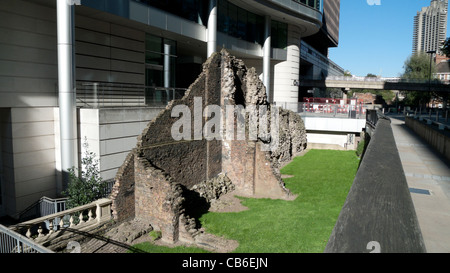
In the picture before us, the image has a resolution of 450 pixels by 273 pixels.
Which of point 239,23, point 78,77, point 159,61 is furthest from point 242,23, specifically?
point 78,77

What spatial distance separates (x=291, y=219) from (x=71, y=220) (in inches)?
304

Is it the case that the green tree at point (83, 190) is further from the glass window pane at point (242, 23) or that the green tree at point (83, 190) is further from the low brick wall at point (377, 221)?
the glass window pane at point (242, 23)

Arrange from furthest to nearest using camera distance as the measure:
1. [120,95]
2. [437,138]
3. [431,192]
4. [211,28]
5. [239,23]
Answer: [239,23]
[211,28]
[437,138]
[120,95]
[431,192]

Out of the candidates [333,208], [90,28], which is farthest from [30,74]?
[333,208]

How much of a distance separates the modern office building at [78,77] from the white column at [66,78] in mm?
37

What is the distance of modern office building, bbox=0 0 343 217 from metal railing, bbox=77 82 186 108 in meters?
0.05

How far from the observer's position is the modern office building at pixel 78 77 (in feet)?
43.1

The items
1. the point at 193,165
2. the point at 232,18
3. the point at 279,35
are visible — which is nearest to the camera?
the point at 193,165

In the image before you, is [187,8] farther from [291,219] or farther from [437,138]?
[437,138]

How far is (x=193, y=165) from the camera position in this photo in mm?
15461

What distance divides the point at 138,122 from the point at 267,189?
22.7 feet

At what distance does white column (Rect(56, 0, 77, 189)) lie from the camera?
42.5 feet

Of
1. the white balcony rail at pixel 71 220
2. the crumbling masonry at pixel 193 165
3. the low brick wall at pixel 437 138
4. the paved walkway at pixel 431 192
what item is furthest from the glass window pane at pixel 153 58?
the low brick wall at pixel 437 138
